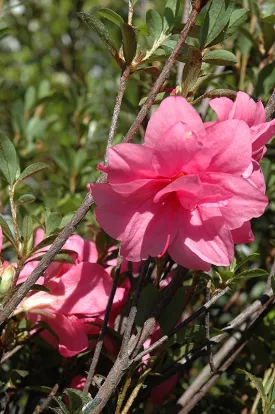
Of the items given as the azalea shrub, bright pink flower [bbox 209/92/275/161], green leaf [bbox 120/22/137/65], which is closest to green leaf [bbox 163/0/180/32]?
the azalea shrub

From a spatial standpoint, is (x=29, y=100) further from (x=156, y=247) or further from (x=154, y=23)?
(x=156, y=247)

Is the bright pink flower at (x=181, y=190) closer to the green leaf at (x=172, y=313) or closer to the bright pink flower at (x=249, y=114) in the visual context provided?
the bright pink flower at (x=249, y=114)

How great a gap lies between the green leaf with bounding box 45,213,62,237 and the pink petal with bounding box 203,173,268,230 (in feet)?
0.94

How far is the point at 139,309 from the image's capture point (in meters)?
1.01

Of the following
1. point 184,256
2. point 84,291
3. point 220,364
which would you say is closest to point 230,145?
point 184,256

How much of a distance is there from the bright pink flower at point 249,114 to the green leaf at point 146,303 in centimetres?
27

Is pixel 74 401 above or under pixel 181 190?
under

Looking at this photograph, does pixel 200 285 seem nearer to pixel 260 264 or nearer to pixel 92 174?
pixel 260 264

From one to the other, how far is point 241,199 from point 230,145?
8cm

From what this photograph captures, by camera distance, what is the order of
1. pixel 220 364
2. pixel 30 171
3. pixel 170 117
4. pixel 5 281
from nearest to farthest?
pixel 170 117 → pixel 5 281 → pixel 30 171 → pixel 220 364

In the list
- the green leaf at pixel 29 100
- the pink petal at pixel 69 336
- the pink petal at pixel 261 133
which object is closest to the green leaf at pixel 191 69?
the pink petal at pixel 261 133

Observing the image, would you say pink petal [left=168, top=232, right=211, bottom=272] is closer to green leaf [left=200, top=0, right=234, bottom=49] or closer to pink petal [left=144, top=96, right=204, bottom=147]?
pink petal [left=144, top=96, right=204, bottom=147]

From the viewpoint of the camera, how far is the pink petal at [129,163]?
84 centimetres

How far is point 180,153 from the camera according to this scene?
33.8 inches
